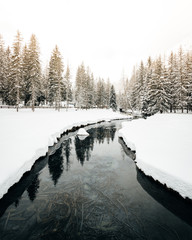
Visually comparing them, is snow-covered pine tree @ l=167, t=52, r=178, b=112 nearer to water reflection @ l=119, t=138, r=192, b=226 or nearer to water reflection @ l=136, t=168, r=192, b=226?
water reflection @ l=119, t=138, r=192, b=226

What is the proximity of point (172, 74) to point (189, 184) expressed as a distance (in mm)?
34524

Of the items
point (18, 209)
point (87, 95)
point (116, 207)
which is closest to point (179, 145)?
point (116, 207)

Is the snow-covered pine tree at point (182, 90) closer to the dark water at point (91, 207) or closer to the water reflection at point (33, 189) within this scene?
the dark water at point (91, 207)

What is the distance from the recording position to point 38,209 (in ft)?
17.2

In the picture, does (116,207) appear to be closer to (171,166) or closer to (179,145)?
(171,166)

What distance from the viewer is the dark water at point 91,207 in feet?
14.3

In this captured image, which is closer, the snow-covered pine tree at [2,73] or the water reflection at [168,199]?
the water reflection at [168,199]

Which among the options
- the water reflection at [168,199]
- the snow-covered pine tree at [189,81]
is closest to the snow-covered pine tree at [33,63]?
the water reflection at [168,199]

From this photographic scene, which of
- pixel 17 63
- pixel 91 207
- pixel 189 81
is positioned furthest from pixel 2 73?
pixel 189 81

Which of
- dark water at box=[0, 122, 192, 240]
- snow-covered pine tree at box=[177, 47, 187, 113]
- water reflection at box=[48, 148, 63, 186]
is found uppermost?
snow-covered pine tree at box=[177, 47, 187, 113]

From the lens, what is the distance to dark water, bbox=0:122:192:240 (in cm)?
435

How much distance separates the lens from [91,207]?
5.39 meters

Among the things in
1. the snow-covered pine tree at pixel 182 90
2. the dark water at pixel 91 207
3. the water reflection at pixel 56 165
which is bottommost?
the dark water at pixel 91 207

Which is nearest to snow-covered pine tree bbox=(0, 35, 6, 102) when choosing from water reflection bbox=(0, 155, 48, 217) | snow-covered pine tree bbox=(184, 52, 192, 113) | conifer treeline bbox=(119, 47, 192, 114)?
water reflection bbox=(0, 155, 48, 217)
